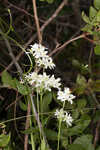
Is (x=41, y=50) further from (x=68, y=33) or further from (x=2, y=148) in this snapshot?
(x=68, y=33)

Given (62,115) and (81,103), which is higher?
(81,103)

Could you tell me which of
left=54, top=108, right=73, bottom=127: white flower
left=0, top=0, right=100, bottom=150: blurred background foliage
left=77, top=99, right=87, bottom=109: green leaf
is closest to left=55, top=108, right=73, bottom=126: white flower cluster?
left=54, top=108, right=73, bottom=127: white flower

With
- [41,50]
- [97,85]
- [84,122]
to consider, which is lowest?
[84,122]

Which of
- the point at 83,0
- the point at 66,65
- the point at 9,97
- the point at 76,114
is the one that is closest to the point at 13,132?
the point at 9,97

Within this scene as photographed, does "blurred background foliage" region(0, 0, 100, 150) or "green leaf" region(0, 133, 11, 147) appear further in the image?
"blurred background foliage" region(0, 0, 100, 150)

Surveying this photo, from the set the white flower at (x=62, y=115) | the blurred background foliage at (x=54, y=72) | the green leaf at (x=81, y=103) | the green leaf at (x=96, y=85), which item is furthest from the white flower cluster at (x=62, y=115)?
the green leaf at (x=96, y=85)

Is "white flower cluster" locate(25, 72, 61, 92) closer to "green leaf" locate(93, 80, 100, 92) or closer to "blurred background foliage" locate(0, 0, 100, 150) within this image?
"blurred background foliage" locate(0, 0, 100, 150)

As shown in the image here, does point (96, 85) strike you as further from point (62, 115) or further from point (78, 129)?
point (62, 115)

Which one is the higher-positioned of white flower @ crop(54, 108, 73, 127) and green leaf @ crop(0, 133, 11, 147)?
white flower @ crop(54, 108, 73, 127)

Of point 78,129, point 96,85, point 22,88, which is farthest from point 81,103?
point 22,88

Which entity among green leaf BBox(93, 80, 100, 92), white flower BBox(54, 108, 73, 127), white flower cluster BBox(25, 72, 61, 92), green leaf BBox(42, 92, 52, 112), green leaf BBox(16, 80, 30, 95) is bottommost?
white flower BBox(54, 108, 73, 127)

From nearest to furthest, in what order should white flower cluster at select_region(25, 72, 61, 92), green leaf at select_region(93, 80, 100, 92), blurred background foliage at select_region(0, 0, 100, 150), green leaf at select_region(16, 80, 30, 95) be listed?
Answer: 1. white flower cluster at select_region(25, 72, 61, 92)
2. green leaf at select_region(16, 80, 30, 95)
3. blurred background foliage at select_region(0, 0, 100, 150)
4. green leaf at select_region(93, 80, 100, 92)
